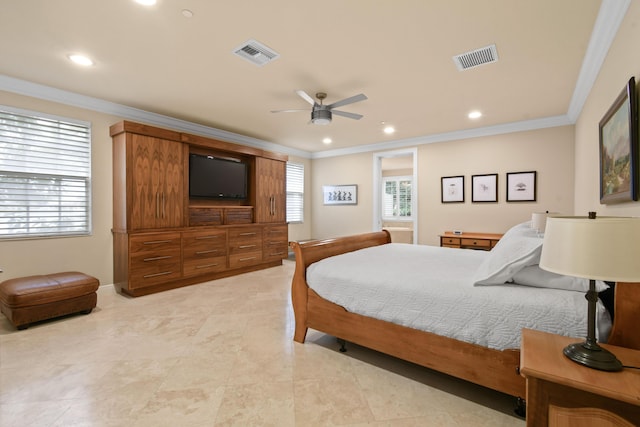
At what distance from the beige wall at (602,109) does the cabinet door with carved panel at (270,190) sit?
4.66 m

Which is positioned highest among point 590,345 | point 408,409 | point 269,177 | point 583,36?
point 583,36

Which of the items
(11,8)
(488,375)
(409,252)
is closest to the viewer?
(488,375)

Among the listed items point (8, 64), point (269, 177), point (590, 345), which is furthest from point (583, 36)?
point (8, 64)

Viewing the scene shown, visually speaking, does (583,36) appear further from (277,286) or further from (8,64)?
(8,64)

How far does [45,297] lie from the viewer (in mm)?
2889

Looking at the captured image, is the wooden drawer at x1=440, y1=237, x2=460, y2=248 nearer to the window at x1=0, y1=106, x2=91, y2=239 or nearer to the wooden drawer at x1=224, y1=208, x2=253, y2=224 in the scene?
the wooden drawer at x1=224, y1=208, x2=253, y2=224

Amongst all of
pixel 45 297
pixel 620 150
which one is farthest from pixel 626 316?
pixel 45 297

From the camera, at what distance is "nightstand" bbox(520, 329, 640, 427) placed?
3.19ft

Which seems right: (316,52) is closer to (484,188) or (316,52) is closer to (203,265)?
(203,265)

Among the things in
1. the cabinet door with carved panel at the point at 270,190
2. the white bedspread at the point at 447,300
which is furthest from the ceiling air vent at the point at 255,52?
the cabinet door with carved panel at the point at 270,190

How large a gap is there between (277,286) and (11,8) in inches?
148

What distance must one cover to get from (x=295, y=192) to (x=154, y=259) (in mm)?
3786

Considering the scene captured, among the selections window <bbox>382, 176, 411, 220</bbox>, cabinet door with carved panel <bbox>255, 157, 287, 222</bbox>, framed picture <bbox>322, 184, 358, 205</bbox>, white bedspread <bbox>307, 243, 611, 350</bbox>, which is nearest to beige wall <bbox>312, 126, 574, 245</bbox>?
framed picture <bbox>322, 184, 358, 205</bbox>

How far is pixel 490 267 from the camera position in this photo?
193cm
